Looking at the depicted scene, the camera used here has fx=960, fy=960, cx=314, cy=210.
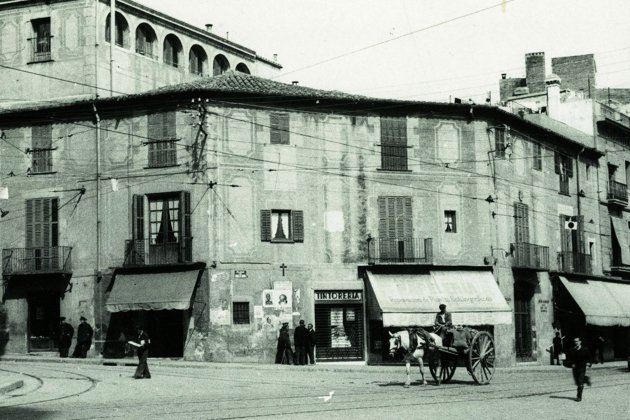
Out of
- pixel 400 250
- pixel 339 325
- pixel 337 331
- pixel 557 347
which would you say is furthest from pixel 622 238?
pixel 337 331

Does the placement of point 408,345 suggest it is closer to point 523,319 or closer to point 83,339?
point 83,339

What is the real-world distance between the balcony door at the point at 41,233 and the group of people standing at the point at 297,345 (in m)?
9.41

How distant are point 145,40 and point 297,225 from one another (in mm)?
13702

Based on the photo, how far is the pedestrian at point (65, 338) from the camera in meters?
34.6

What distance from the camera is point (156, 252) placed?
34.3 meters

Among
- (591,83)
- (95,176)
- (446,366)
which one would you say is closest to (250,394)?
(446,366)

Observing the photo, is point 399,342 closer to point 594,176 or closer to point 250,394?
point 250,394

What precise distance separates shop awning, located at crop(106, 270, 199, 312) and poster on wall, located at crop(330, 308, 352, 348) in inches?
208

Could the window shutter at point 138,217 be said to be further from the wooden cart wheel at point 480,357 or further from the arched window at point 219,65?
the wooden cart wheel at point 480,357

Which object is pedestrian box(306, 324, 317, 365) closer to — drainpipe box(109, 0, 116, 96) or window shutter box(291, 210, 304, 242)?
window shutter box(291, 210, 304, 242)

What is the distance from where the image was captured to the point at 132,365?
3148cm

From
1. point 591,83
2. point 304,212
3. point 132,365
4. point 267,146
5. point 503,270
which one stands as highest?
point 591,83

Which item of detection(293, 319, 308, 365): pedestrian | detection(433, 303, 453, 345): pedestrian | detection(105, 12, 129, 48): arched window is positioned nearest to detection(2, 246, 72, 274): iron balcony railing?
detection(293, 319, 308, 365): pedestrian

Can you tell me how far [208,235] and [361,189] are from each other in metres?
6.04
